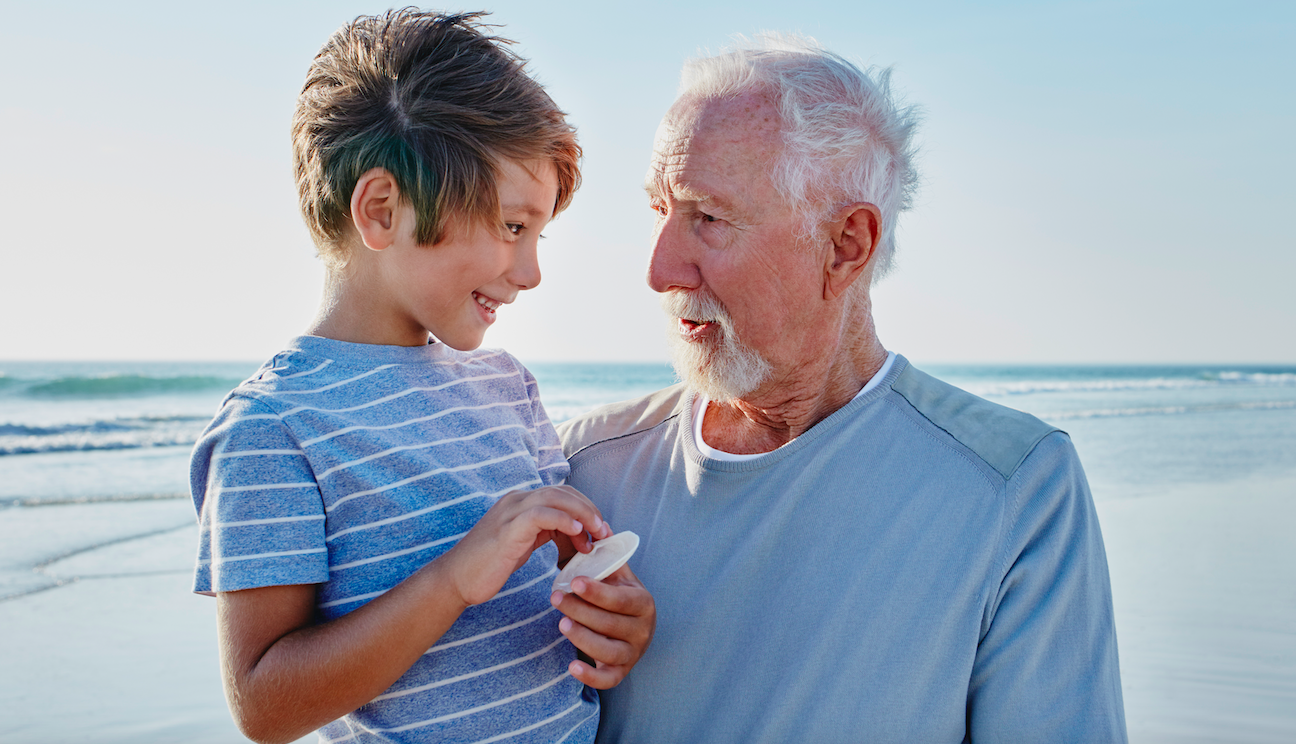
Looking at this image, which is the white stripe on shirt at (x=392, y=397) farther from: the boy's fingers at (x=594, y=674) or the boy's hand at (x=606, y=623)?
the boy's fingers at (x=594, y=674)

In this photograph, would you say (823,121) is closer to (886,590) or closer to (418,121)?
(418,121)

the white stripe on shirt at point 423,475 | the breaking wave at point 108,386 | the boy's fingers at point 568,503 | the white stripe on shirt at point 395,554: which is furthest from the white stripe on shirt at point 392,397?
the breaking wave at point 108,386

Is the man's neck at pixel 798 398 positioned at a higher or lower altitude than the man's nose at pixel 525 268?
lower

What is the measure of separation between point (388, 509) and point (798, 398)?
911mm

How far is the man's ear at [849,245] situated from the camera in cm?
187

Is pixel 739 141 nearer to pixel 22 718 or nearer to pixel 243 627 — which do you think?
pixel 243 627

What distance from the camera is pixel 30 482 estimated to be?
8.32 meters

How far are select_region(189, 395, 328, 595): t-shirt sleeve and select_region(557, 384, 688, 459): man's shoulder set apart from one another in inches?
33.2

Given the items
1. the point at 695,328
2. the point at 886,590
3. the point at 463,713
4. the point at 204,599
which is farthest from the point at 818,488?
the point at 204,599

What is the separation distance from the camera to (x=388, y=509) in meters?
1.38

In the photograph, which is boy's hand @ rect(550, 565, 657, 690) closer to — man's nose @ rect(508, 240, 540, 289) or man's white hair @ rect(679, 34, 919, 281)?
man's nose @ rect(508, 240, 540, 289)

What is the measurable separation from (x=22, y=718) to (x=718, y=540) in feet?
10.8

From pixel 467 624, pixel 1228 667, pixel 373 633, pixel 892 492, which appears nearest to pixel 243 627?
pixel 373 633

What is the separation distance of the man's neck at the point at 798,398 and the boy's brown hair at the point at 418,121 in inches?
26.5
